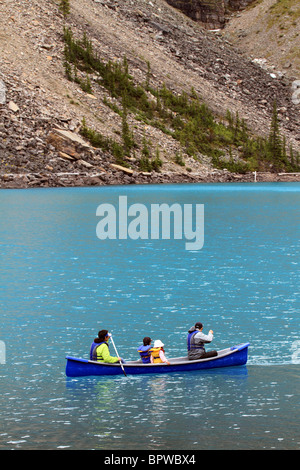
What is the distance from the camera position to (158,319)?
27344 mm

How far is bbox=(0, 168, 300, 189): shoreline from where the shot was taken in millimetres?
96625

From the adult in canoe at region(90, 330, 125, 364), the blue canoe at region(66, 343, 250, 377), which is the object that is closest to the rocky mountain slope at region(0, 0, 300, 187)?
the adult in canoe at region(90, 330, 125, 364)

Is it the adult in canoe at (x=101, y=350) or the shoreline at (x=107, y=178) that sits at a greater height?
the shoreline at (x=107, y=178)

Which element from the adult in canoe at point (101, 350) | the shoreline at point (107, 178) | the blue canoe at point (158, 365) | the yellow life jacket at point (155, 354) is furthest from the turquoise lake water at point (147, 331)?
the shoreline at point (107, 178)

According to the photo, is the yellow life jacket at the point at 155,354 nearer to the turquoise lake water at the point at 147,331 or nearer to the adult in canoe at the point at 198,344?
the turquoise lake water at the point at 147,331

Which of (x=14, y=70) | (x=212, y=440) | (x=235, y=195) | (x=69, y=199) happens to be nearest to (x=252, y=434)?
(x=212, y=440)

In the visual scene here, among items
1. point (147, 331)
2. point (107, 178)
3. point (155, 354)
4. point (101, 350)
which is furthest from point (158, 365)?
point (107, 178)

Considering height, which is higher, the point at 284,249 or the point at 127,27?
the point at 127,27

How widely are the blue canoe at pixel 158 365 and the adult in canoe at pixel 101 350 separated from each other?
0.30 metres

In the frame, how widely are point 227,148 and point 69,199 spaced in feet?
180

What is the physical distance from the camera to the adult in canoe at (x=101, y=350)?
20.3m

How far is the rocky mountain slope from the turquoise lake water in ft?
152

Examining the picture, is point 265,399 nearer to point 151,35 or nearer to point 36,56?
point 36,56

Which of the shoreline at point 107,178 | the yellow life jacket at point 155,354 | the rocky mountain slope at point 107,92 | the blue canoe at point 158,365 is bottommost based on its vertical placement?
the blue canoe at point 158,365
